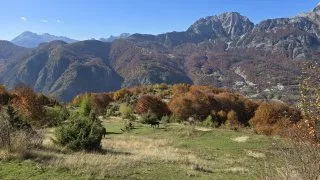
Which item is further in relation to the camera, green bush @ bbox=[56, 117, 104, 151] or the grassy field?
green bush @ bbox=[56, 117, 104, 151]

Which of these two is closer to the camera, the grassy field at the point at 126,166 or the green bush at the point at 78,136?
the grassy field at the point at 126,166

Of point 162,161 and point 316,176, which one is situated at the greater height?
point 316,176

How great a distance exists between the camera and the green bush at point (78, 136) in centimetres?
2486

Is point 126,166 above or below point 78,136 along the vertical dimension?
below

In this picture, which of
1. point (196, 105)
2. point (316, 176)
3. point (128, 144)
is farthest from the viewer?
point (196, 105)

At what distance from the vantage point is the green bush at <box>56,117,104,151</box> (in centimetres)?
2486

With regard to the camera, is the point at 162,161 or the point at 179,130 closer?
the point at 162,161

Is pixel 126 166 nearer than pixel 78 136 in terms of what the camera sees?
Yes

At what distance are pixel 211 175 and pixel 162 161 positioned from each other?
12.4ft

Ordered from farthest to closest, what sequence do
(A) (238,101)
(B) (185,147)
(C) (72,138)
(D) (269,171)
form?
(A) (238,101), (B) (185,147), (C) (72,138), (D) (269,171)

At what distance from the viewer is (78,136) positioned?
2517 cm

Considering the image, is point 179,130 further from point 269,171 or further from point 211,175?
point 269,171

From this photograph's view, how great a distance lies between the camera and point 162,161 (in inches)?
931

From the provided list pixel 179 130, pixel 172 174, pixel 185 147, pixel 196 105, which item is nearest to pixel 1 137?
pixel 172 174
